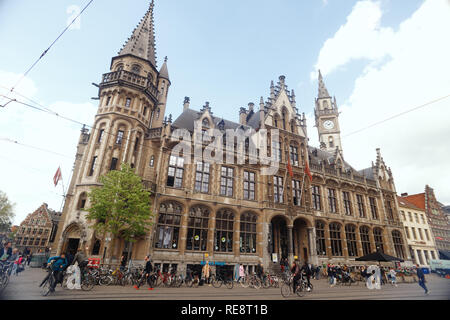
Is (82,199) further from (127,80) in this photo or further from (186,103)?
(186,103)

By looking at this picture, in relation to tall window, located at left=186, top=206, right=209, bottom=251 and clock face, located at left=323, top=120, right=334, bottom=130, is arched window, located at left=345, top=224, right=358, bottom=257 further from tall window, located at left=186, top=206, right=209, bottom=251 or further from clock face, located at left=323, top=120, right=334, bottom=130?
clock face, located at left=323, top=120, right=334, bottom=130

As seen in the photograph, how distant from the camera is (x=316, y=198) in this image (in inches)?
1179

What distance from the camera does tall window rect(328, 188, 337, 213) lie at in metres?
30.8

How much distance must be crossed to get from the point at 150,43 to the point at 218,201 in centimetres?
2084

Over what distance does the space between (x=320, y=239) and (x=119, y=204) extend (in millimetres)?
24048

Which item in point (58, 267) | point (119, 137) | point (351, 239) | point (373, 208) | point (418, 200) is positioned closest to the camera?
point (58, 267)

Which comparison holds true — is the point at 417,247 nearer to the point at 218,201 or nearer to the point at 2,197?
the point at 218,201

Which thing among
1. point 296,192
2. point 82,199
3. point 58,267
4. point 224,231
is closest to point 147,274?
point 58,267

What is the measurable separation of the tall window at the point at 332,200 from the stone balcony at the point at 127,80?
26478 mm

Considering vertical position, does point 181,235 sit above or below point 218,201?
below

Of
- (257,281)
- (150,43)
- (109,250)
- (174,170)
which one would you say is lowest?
(257,281)
